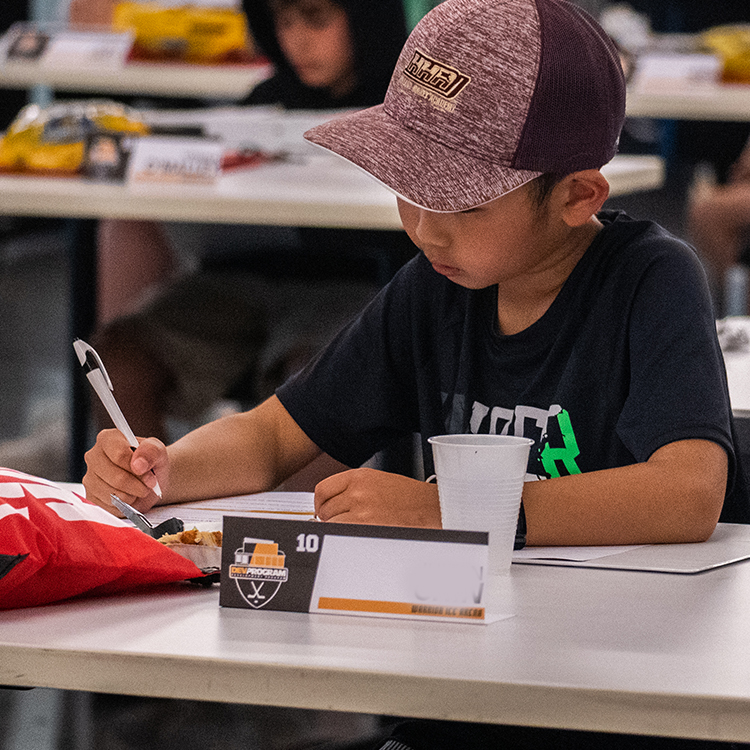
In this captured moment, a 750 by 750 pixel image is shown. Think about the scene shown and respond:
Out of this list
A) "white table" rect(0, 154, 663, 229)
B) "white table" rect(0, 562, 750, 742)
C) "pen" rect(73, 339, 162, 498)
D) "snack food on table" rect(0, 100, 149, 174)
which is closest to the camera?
"white table" rect(0, 562, 750, 742)

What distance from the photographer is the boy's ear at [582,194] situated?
101 centimetres

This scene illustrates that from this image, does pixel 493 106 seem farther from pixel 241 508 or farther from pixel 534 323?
pixel 241 508

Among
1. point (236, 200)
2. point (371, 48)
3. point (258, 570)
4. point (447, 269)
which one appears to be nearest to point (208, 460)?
point (447, 269)

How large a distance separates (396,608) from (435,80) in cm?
45

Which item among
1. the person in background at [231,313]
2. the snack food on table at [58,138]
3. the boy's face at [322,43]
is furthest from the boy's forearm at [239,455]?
the boy's face at [322,43]

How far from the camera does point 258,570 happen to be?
0.73m

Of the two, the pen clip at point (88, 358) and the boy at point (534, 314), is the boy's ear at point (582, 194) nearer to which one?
the boy at point (534, 314)

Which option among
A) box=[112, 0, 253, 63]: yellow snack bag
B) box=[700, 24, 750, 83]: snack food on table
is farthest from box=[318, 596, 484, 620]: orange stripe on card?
box=[112, 0, 253, 63]: yellow snack bag

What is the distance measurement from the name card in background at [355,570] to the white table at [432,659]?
0.03 ft

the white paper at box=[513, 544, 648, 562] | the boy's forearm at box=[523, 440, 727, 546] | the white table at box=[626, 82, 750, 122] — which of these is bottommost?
the white table at box=[626, 82, 750, 122]

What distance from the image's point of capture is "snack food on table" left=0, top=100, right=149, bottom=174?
2.37 metres

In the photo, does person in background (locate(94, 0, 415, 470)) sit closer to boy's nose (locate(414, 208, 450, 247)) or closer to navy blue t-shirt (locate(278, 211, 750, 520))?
navy blue t-shirt (locate(278, 211, 750, 520))

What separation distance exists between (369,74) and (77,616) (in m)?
2.25

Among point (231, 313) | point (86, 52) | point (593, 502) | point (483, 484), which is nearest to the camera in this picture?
point (483, 484)
